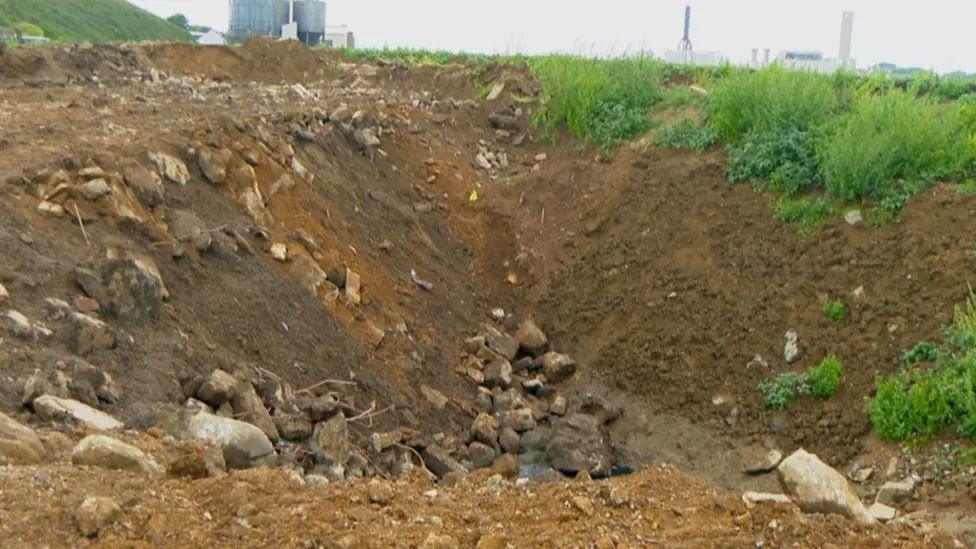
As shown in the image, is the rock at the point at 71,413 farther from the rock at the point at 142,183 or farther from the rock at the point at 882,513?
the rock at the point at 882,513

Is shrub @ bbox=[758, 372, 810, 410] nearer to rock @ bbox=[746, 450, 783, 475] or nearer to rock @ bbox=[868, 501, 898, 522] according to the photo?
rock @ bbox=[746, 450, 783, 475]

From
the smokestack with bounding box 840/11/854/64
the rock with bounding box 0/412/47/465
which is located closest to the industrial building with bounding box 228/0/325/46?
the smokestack with bounding box 840/11/854/64

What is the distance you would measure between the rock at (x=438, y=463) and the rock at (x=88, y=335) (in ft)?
7.38

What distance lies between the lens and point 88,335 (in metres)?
5.76

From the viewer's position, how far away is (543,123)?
44.2 feet

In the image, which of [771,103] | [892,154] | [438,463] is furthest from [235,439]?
[771,103]

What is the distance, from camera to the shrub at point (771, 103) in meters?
10.5

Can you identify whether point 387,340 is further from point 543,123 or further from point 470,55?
point 470,55

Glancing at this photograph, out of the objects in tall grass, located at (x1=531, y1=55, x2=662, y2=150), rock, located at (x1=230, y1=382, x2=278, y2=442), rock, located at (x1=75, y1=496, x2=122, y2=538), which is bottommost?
rock, located at (x1=230, y1=382, x2=278, y2=442)

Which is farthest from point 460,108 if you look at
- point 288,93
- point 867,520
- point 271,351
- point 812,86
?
point 867,520

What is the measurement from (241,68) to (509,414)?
13167 mm

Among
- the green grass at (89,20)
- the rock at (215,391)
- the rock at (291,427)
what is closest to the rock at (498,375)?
the rock at (291,427)

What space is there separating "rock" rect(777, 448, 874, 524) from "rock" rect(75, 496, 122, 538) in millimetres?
2889

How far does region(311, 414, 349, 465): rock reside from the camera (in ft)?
19.9
